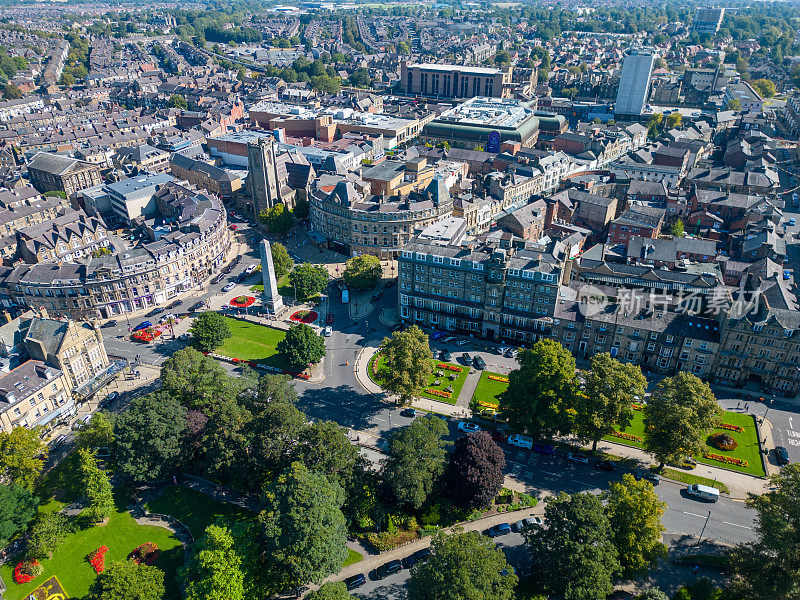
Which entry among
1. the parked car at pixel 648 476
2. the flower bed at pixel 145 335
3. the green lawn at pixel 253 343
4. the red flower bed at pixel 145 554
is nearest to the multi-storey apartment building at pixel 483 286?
the green lawn at pixel 253 343

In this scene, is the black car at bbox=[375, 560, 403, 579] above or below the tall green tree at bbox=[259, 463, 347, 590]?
below

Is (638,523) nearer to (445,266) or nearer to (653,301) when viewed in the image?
(653,301)

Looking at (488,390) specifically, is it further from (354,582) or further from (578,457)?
(354,582)

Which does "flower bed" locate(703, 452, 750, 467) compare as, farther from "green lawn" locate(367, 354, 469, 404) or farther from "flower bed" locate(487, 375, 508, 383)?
"green lawn" locate(367, 354, 469, 404)

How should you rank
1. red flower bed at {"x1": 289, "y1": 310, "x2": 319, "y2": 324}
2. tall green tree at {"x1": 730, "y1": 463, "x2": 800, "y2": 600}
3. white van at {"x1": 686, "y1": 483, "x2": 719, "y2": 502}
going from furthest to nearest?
red flower bed at {"x1": 289, "y1": 310, "x2": 319, "y2": 324} → white van at {"x1": 686, "y1": 483, "x2": 719, "y2": 502} → tall green tree at {"x1": 730, "y1": 463, "x2": 800, "y2": 600}

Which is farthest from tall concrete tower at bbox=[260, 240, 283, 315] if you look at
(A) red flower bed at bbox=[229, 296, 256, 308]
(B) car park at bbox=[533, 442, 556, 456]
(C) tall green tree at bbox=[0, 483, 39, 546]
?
(B) car park at bbox=[533, 442, 556, 456]

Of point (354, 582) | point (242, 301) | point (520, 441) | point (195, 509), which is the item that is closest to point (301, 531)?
point (354, 582)
